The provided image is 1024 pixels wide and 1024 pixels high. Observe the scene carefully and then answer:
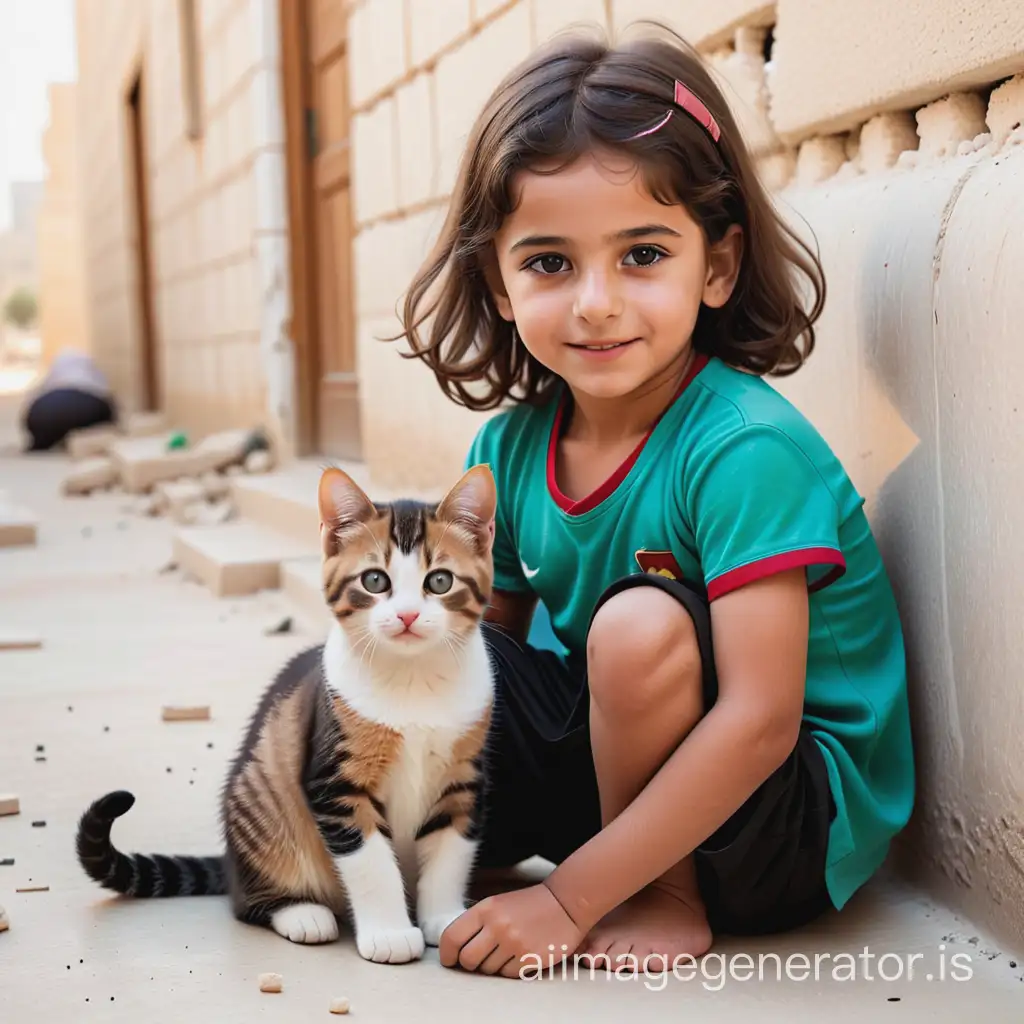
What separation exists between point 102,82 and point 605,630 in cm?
1523

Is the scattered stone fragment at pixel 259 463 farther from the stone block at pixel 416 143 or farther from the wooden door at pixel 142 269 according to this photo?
the wooden door at pixel 142 269

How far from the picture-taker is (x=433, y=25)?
4473mm

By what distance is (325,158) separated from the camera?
6625 millimetres

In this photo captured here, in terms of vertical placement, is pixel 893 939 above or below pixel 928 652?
below

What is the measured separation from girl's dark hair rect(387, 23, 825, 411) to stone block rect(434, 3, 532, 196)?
148 centimetres

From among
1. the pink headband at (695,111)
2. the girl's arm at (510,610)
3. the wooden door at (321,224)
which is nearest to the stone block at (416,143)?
the wooden door at (321,224)

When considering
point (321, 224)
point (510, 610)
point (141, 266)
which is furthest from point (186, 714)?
point (141, 266)

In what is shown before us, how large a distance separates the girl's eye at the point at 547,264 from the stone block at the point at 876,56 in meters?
0.65

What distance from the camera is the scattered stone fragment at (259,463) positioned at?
7.25 m

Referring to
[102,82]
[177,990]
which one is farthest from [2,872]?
[102,82]

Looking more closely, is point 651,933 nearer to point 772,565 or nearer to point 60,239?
point 772,565

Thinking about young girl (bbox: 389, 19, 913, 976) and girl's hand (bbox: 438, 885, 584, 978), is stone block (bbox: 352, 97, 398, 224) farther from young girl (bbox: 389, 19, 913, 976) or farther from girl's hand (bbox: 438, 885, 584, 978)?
girl's hand (bbox: 438, 885, 584, 978)

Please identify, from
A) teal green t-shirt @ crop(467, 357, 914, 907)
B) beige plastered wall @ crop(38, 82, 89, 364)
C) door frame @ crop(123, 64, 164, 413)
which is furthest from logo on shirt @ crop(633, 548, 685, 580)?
beige plastered wall @ crop(38, 82, 89, 364)

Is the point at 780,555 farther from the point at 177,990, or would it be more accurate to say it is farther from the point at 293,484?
the point at 293,484
